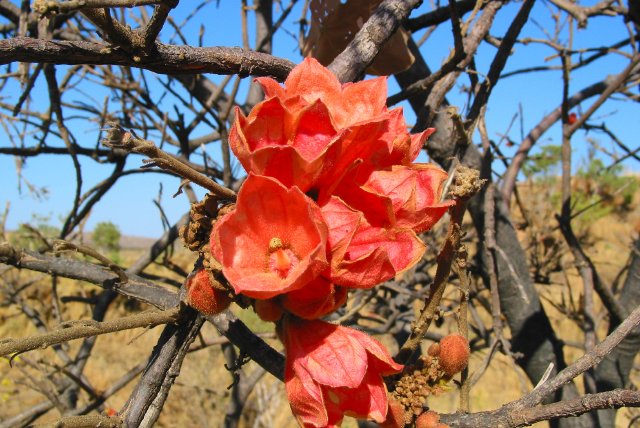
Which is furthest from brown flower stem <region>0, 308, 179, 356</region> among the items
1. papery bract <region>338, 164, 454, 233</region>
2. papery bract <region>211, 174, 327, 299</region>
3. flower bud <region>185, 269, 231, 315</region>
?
papery bract <region>338, 164, 454, 233</region>

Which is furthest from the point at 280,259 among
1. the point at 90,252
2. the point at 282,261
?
the point at 90,252

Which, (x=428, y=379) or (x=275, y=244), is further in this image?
(x=428, y=379)

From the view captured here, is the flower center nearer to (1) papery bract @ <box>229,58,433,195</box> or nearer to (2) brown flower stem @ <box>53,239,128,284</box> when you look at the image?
(1) papery bract @ <box>229,58,433,195</box>

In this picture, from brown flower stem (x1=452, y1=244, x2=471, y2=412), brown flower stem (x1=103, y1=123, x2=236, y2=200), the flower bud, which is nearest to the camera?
brown flower stem (x1=103, y1=123, x2=236, y2=200)

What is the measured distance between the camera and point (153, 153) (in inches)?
23.7

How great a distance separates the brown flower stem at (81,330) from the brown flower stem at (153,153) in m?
0.20

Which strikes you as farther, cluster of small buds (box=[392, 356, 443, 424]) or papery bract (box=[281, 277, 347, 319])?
cluster of small buds (box=[392, 356, 443, 424])

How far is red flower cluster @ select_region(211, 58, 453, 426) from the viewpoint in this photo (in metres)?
0.62

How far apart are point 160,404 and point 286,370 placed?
0.70 ft

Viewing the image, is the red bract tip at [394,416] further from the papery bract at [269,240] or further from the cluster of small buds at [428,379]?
the papery bract at [269,240]

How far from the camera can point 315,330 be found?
698mm

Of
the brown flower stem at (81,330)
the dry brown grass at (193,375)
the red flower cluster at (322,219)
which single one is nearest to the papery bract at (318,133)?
the red flower cluster at (322,219)

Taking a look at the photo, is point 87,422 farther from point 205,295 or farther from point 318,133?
point 318,133

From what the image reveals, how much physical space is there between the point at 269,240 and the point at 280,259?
30 millimetres
